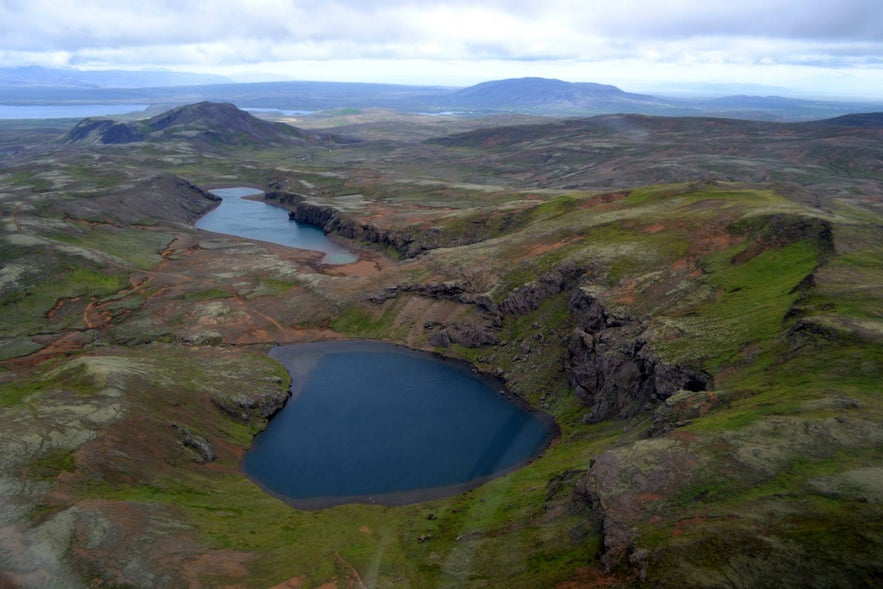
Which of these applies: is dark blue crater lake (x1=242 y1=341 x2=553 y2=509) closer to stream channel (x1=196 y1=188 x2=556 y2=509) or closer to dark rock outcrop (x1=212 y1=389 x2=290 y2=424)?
stream channel (x1=196 y1=188 x2=556 y2=509)

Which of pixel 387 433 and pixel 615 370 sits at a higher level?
pixel 615 370

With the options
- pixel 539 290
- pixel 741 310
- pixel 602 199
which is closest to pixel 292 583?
pixel 741 310

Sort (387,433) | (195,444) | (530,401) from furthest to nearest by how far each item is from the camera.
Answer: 1. (530,401)
2. (387,433)
3. (195,444)

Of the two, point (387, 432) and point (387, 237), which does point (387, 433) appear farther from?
point (387, 237)

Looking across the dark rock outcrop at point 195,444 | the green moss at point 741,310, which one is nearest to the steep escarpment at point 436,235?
the green moss at point 741,310

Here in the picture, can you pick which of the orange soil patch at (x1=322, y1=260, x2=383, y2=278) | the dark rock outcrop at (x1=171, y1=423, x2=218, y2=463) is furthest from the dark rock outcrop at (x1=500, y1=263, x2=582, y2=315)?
the dark rock outcrop at (x1=171, y1=423, x2=218, y2=463)

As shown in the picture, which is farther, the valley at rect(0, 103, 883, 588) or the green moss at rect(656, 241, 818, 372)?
the green moss at rect(656, 241, 818, 372)

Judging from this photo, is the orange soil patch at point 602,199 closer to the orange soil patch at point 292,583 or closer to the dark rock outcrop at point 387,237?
the dark rock outcrop at point 387,237

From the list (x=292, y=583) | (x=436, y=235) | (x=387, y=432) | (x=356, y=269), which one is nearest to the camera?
(x=292, y=583)
